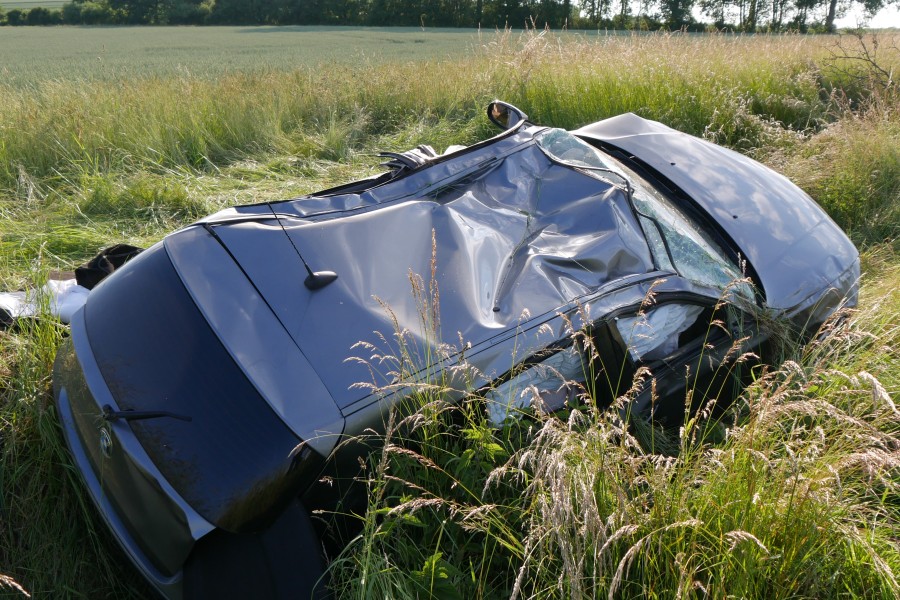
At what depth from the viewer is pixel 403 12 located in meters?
35.3

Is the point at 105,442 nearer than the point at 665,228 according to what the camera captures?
Yes

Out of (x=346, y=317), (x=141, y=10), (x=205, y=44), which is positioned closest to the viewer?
(x=346, y=317)

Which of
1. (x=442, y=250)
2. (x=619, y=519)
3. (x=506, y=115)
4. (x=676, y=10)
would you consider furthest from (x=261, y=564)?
(x=676, y=10)

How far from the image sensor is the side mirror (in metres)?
3.66

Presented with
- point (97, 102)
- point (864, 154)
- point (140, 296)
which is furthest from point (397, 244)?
point (97, 102)

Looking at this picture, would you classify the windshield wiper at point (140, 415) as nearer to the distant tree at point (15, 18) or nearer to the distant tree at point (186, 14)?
the distant tree at point (186, 14)

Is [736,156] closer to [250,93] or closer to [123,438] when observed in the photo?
[123,438]

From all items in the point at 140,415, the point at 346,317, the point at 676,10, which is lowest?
the point at 140,415

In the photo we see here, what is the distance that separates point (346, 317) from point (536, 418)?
0.70 m

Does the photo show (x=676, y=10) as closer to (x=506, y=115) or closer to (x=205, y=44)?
(x=205, y=44)

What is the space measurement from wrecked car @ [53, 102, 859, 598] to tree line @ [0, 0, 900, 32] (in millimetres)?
24733

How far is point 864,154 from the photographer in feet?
→ 20.4

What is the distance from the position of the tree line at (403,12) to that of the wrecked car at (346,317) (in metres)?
24.7

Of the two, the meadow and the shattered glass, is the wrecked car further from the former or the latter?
the meadow
